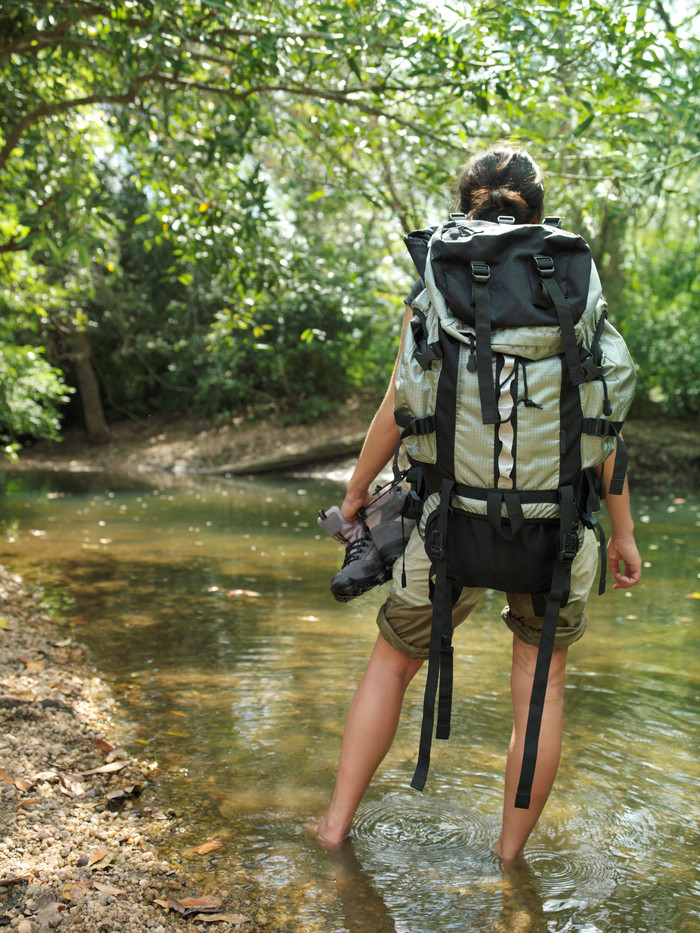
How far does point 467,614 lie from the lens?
2.46 metres

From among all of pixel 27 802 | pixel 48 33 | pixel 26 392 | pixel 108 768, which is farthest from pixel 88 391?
pixel 27 802

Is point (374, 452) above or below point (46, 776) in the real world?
above

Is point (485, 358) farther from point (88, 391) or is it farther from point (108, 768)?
point (88, 391)

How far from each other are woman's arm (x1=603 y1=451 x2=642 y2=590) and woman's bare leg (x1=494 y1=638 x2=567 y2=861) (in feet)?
1.02

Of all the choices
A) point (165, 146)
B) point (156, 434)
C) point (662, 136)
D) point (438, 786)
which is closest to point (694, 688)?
point (438, 786)

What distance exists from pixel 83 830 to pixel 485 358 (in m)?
1.75

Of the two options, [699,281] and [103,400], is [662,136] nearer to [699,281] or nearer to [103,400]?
[699,281]

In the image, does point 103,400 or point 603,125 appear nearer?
point 603,125

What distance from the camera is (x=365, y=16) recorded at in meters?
5.11

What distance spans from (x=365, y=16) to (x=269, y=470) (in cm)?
1246

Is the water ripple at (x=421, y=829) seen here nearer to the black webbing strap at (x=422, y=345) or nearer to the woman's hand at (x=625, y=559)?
the woman's hand at (x=625, y=559)

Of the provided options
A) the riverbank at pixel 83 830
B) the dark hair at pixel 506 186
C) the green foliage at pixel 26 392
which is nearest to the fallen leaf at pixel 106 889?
the riverbank at pixel 83 830

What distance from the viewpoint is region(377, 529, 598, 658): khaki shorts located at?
2.25m

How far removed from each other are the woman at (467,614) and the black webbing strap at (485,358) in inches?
10.1
